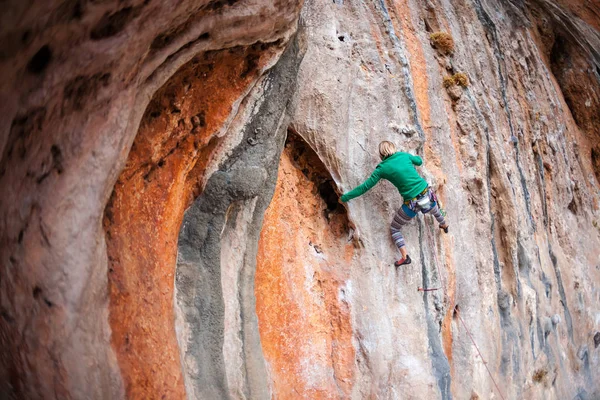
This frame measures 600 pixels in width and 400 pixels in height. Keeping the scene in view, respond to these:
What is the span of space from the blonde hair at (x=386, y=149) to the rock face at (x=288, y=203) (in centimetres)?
35

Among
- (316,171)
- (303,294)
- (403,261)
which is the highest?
(316,171)

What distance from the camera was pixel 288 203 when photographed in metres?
6.44

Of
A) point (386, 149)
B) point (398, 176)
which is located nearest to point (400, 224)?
point (398, 176)

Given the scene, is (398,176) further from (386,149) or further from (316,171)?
(316,171)

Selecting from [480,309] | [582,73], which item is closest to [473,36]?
[582,73]

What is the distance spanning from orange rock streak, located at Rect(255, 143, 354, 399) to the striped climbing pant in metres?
0.73

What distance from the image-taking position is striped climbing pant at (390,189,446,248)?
21.2ft

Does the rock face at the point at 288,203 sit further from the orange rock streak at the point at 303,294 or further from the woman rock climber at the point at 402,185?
the woman rock climber at the point at 402,185

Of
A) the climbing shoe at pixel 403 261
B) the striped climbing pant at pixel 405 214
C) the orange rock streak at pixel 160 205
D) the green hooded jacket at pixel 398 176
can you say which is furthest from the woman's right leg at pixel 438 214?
the orange rock streak at pixel 160 205

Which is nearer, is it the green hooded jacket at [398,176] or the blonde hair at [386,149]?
the green hooded jacket at [398,176]

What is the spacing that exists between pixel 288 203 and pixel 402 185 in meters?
1.62

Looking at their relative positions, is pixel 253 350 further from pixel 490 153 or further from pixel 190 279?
pixel 490 153

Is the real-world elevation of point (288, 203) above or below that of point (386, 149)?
below

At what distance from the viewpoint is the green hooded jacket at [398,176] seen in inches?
245
